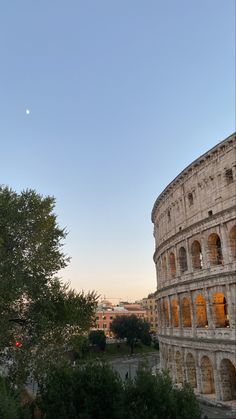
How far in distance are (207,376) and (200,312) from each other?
4.43 metres

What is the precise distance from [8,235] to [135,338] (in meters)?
54.7

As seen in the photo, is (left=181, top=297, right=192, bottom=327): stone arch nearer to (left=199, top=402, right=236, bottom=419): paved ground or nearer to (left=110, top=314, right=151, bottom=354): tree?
(left=199, top=402, right=236, bottom=419): paved ground

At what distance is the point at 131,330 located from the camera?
3036 inches

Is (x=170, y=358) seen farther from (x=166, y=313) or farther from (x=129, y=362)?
(x=129, y=362)

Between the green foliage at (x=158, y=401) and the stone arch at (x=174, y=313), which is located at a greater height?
the stone arch at (x=174, y=313)

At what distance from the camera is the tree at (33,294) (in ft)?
87.4

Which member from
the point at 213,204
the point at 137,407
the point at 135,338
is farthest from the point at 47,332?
the point at 135,338

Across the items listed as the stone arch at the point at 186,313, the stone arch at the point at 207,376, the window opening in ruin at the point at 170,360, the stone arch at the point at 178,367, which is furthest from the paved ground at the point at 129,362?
the stone arch at the point at 207,376

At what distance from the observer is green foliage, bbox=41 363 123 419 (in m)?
20.6

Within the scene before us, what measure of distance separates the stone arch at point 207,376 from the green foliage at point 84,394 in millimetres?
9729

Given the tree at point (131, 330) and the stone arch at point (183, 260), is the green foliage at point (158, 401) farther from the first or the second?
the tree at point (131, 330)

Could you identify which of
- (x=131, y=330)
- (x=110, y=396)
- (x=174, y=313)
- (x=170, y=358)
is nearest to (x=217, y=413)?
(x=110, y=396)

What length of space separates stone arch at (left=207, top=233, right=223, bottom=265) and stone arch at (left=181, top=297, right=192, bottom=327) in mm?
5054

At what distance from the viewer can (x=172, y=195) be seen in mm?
35250
